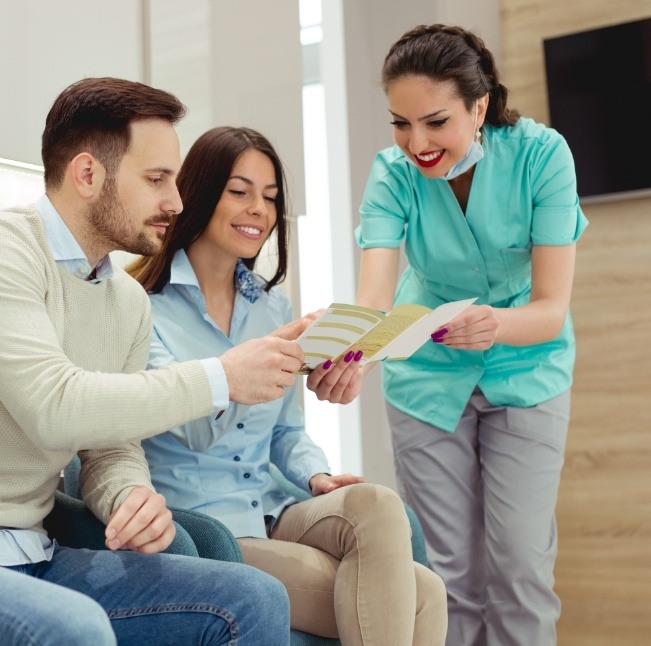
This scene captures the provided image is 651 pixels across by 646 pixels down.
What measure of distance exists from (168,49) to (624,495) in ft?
6.80

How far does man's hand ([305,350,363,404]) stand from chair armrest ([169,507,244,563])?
314mm

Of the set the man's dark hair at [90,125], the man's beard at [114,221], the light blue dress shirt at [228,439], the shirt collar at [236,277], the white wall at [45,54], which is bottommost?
the light blue dress shirt at [228,439]

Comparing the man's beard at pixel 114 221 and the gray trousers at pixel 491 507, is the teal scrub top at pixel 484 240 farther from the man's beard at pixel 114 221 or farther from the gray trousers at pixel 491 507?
the man's beard at pixel 114 221

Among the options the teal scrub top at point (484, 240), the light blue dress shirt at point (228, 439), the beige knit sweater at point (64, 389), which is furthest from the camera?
the teal scrub top at point (484, 240)

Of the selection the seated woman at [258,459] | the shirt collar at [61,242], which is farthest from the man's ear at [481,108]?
the shirt collar at [61,242]

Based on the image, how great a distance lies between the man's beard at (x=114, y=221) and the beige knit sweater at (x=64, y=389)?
0.27 feet

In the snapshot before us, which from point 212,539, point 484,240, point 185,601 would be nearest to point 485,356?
point 484,240

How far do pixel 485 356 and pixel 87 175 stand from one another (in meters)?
1.12

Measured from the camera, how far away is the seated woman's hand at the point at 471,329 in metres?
1.86

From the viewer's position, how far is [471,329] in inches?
74.2

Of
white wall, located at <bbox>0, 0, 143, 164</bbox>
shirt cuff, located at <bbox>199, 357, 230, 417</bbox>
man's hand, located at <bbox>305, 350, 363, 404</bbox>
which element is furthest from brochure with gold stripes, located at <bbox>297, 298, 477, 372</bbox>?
white wall, located at <bbox>0, 0, 143, 164</bbox>

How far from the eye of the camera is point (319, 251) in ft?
11.5

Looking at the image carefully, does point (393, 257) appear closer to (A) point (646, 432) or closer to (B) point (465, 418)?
(B) point (465, 418)

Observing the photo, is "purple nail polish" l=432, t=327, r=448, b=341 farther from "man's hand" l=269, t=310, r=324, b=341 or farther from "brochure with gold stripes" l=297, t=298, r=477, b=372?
"man's hand" l=269, t=310, r=324, b=341
